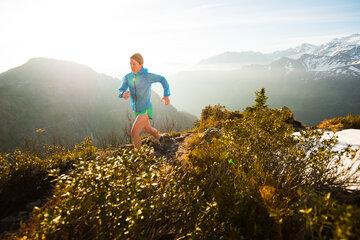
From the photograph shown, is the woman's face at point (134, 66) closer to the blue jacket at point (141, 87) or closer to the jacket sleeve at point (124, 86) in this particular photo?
the blue jacket at point (141, 87)

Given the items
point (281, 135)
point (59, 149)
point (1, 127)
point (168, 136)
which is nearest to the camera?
point (281, 135)

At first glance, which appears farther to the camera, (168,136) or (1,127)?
(1,127)

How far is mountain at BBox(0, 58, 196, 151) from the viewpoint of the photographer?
137500mm

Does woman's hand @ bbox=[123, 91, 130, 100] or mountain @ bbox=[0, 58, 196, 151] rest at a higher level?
woman's hand @ bbox=[123, 91, 130, 100]

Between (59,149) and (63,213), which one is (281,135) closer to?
(63,213)

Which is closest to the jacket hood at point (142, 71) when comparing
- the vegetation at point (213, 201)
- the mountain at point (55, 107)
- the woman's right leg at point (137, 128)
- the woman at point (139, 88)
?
the woman at point (139, 88)

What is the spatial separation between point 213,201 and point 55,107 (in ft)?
542

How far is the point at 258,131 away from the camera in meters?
5.86

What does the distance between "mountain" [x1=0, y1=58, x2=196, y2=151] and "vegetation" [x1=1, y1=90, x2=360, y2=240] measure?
390ft

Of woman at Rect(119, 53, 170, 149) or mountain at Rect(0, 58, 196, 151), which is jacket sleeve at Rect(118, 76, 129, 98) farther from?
mountain at Rect(0, 58, 196, 151)

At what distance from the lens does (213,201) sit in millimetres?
4047

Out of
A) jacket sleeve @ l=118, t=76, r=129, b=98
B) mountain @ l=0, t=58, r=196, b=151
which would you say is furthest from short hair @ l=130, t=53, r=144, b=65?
mountain @ l=0, t=58, r=196, b=151

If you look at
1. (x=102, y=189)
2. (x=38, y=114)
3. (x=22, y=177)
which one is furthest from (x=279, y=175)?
(x=38, y=114)

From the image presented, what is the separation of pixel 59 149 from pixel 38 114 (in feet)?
496
